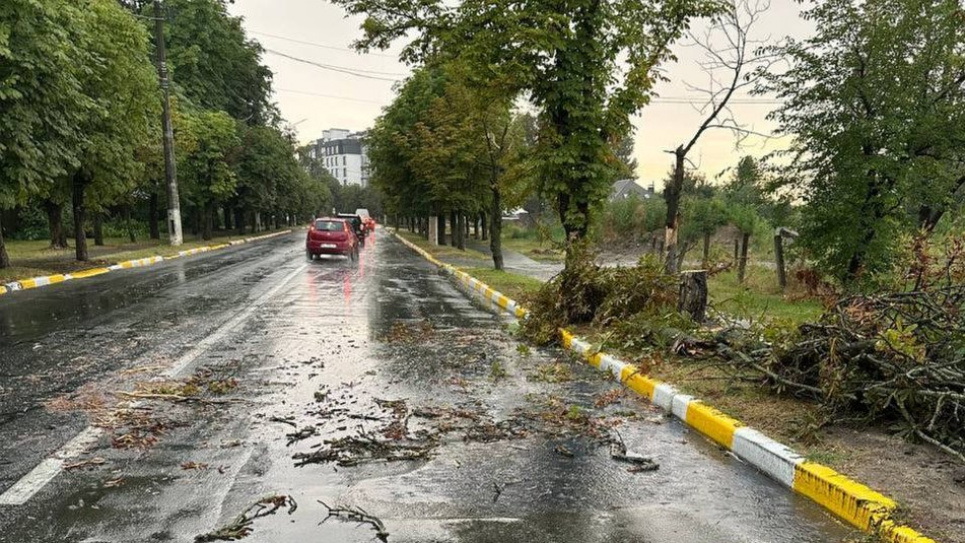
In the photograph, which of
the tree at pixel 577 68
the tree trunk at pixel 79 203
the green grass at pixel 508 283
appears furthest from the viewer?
the tree trunk at pixel 79 203

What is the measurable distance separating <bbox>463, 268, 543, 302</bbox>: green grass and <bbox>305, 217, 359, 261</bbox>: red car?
6528mm

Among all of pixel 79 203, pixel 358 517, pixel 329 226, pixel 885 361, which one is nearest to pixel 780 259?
pixel 885 361

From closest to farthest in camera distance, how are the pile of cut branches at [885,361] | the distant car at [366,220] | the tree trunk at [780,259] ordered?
1. the pile of cut branches at [885,361]
2. the tree trunk at [780,259]
3. the distant car at [366,220]

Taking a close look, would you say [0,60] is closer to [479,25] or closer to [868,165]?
[479,25]

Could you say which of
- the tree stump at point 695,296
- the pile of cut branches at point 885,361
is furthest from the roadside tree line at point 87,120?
the pile of cut branches at point 885,361

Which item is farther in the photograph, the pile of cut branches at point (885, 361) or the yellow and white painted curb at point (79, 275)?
the yellow and white painted curb at point (79, 275)

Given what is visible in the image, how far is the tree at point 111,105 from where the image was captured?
1925 cm

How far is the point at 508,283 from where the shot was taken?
56.6 ft

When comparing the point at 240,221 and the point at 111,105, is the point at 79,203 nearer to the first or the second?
the point at 111,105

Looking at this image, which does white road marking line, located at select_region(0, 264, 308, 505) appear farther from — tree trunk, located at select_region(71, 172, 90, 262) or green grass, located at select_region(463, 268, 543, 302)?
tree trunk, located at select_region(71, 172, 90, 262)

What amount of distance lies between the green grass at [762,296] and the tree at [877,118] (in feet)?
3.63

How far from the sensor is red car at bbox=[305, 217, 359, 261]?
25656 millimetres

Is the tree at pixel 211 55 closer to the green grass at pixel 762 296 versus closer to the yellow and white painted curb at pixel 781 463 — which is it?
the green grass at pixel 762 296

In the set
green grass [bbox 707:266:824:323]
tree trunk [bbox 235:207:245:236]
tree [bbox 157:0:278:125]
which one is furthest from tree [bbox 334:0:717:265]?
tree trunk [bbox 235:207:245:236]
